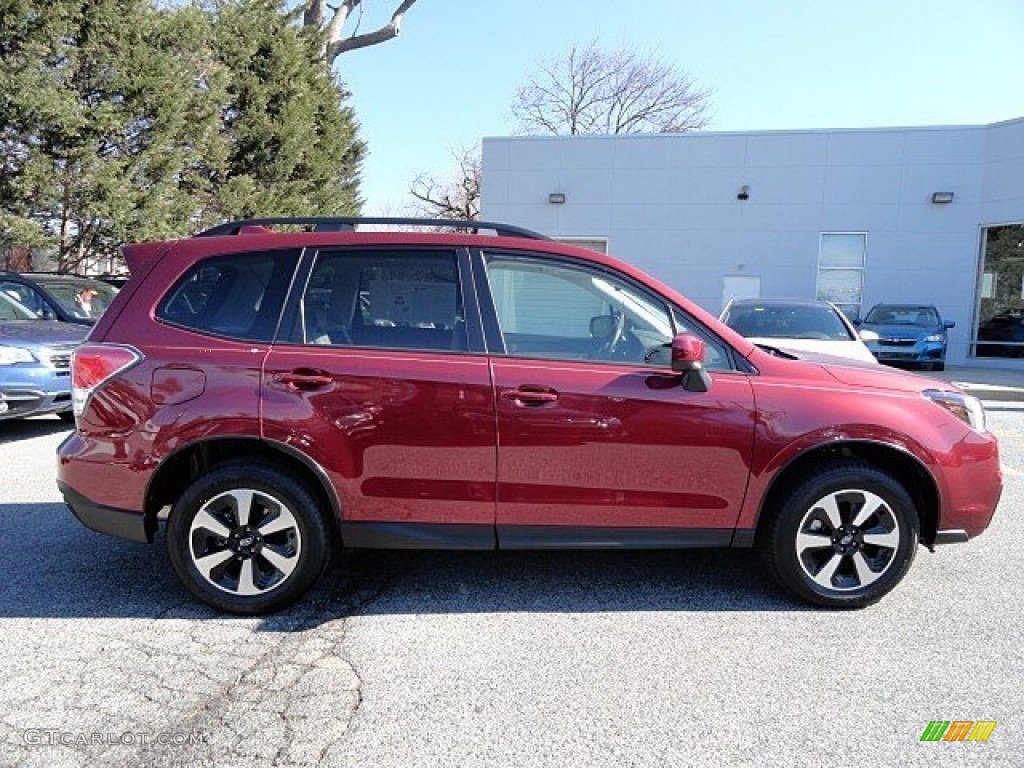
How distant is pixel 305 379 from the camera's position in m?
3.09

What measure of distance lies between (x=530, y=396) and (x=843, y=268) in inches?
638

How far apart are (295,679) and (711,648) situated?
1.75 meters

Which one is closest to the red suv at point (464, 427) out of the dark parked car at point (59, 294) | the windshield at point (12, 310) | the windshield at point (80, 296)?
the dark parked car at point (59, 294)

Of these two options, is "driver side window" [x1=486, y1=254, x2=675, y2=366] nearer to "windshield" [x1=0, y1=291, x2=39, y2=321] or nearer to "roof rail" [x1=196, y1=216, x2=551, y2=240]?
"roof rail" [x1=196, y1=216, x2=551, y2=240]

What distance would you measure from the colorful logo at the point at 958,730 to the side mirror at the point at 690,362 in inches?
60.0

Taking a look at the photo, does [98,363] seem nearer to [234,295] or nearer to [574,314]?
[234,295]

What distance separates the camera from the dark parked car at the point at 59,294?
793 cm

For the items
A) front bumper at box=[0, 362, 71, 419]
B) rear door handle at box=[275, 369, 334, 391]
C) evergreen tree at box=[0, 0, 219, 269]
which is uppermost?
evergreen tree at box=[0, 0, 219, 269]

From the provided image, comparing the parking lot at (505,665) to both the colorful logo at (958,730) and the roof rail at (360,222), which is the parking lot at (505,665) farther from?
the roof rail at (360,222)

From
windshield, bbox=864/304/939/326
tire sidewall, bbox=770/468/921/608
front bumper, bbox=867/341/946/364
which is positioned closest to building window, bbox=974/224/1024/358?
windshield, bbox=864/304/939/326

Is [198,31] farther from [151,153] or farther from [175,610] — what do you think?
[175,610]

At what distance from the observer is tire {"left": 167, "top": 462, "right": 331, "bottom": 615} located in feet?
10.4

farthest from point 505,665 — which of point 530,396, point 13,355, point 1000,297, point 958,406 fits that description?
point 1000,297

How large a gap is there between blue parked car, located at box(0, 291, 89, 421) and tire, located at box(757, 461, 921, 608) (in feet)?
19.7
